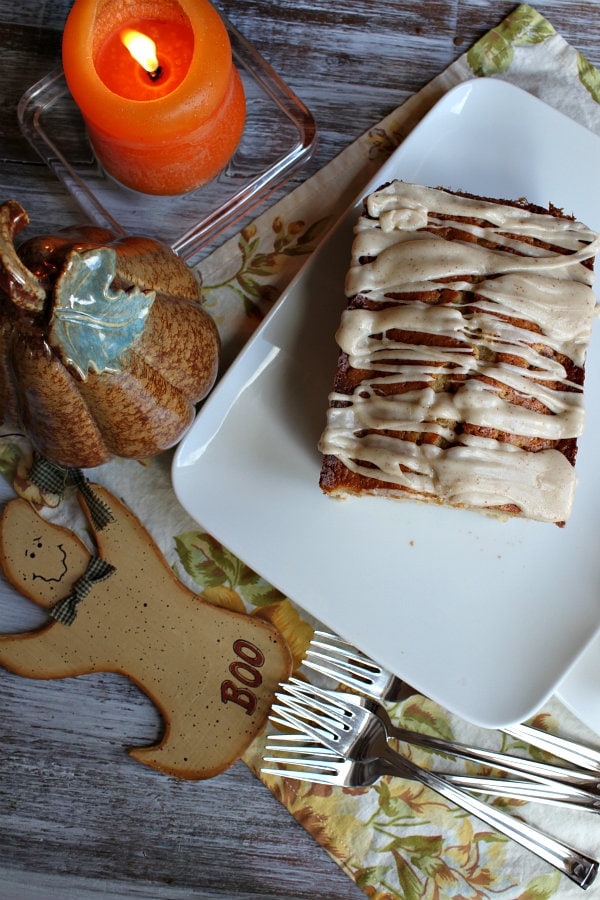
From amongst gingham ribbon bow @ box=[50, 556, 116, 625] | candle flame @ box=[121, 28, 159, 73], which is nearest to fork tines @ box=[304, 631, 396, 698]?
gingham ribbon bow @ box=[50, 556, 116, 625]

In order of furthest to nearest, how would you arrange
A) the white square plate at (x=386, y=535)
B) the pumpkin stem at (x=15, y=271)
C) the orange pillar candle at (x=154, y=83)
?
the white square plate at (x=386, y=535) → the orange pillar candle at (x=154, y=83) → the pumpkin stem at (x=15, y=271)

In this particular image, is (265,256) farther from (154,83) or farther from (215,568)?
(215,568)

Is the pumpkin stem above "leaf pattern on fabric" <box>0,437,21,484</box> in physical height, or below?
above

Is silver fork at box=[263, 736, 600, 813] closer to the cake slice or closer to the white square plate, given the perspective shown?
the white square plate

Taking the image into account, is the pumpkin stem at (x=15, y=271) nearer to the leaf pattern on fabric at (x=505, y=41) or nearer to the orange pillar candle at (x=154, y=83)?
the orange pillar candle at (x=154, y=83)

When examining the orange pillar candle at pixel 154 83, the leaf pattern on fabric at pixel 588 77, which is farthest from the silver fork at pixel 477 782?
the leaf pattern on fabric at pixel 588 77

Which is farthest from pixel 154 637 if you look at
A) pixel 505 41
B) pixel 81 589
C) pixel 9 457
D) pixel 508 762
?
pixel 505 41
